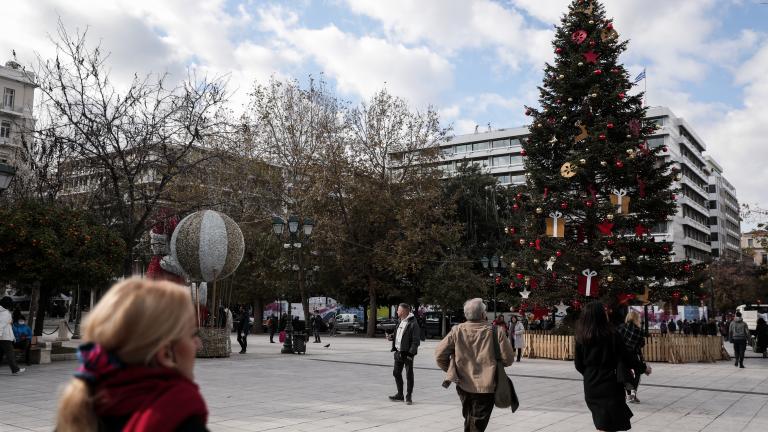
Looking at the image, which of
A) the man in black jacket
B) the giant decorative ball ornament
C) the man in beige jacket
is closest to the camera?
the man in beige jacket

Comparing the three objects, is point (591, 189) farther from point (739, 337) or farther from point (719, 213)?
point (719, 213)

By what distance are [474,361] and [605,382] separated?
125 cm

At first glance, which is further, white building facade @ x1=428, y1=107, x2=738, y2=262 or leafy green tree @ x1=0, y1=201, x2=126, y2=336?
white building facade @ x1=428, y1=107, x2=738, y2=262

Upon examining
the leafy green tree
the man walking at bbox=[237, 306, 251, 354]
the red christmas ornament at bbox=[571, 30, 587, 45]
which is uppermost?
the red christmas ornament at bbox=[571, 30, 587, 45]

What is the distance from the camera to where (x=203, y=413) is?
1.87 metres

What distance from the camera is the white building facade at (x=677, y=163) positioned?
74.6 metres

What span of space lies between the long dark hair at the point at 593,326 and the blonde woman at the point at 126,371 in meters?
4.82

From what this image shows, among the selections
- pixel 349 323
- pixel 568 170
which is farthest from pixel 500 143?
pixel 568 170

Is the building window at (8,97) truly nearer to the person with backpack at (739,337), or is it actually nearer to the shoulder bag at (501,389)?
the person with backpack at (739,337)

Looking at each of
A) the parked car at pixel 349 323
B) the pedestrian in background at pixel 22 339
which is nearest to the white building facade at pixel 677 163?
the parked car at pixel 349 323

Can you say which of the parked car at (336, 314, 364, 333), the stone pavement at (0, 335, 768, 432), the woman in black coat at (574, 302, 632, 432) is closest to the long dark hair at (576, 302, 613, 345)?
the woman in black coat at (574, 302, 632, 432)

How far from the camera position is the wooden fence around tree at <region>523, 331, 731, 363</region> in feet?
65.5

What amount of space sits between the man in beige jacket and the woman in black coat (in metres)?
0.75

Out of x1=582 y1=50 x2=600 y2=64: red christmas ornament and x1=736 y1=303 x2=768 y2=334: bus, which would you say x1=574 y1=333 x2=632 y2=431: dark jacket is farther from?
x1=736 y1=303 x2=768 y2=334: bus
